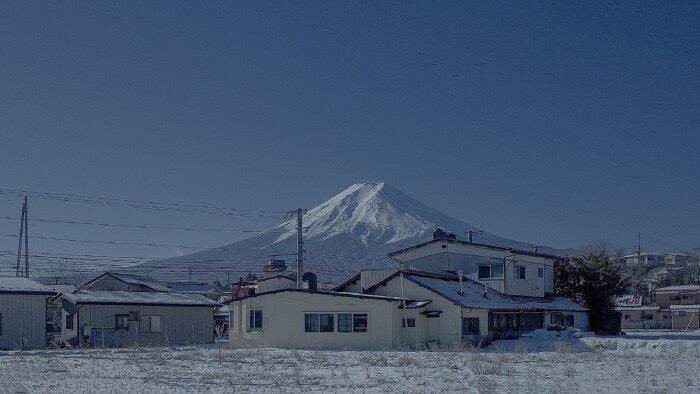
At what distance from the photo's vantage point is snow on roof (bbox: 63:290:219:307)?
136 feet

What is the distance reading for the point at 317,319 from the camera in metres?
36.2

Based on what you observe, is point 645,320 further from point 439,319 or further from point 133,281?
point 133,281

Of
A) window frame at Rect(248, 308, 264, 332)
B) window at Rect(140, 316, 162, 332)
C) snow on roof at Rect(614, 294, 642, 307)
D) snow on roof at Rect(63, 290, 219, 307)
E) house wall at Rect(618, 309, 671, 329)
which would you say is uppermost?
snow on roof at Rect(63, 290, 219, 307)

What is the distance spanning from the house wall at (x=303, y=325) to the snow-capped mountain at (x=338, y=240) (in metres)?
73.2

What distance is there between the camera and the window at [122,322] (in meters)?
42.5

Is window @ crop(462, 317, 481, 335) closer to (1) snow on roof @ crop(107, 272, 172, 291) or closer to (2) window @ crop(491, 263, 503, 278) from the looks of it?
(2) window @ crop(491, 263, 503, 278)

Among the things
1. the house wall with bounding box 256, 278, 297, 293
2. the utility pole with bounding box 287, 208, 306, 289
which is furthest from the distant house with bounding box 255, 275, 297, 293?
the utility pole with bounding box 287, 208, 306, 289

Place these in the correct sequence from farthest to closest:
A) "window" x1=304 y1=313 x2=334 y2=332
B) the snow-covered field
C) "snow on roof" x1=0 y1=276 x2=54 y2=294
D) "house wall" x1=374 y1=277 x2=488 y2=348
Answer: "snow on roof" x1=0 y1=276 x2=54 y2=294
"window" x1=304 y1=313 x2=334 y2=332
"house wall" x1=374 y1=277 x2=488 y2=348
the snow-covered field

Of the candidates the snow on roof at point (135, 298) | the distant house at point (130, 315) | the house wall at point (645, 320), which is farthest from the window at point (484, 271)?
the house wall at point (645, 320)

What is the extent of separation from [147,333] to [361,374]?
86.9 feet

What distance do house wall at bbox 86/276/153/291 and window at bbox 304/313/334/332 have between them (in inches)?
572

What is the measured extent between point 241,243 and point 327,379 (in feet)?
426

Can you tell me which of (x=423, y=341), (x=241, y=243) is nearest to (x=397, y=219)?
(x=241, y=243)

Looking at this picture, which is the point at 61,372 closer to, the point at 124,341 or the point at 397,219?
the point at 124,341
